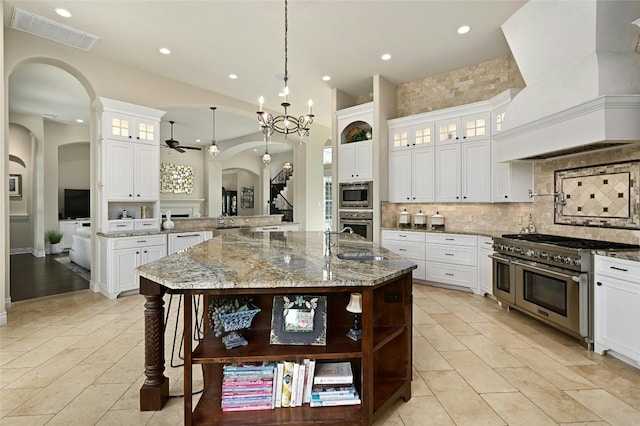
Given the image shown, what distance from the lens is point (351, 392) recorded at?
179 centimetres

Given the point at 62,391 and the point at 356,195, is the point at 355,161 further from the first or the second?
the point at 62,391

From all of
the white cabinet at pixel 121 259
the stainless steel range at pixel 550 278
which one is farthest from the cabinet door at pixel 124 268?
the stainless steel range at pixel 550 278

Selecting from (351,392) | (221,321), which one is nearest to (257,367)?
(221,321)

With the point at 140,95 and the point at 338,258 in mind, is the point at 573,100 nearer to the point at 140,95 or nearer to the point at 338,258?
the point at 338,258

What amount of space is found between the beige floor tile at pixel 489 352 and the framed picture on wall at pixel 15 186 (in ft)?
34.7

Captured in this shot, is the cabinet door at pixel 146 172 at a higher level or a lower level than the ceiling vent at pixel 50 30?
lower

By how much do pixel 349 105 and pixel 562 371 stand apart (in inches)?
201

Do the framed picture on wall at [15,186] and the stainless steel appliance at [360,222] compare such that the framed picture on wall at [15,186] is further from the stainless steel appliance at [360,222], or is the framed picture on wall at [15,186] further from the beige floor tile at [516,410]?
the beige floor tile at [516,410]

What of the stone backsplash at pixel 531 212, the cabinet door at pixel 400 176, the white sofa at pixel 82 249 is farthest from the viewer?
→ the white sofa at pixel 82 249

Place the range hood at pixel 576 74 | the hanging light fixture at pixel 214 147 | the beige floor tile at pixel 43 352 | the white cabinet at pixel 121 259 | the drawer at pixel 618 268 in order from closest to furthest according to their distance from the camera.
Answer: the drawer at pixel 618 268
the beige floor tile at pixel 43 352
the range hood at pixel 576 74
the white cabinet at pixel 121 259
the hanging light fixture at pixel 214 147

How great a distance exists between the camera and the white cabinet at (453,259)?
4575 mm

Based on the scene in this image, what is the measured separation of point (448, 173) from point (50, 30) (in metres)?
5.54

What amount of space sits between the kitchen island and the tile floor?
25 centimetres

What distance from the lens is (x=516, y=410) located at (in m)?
2.00
